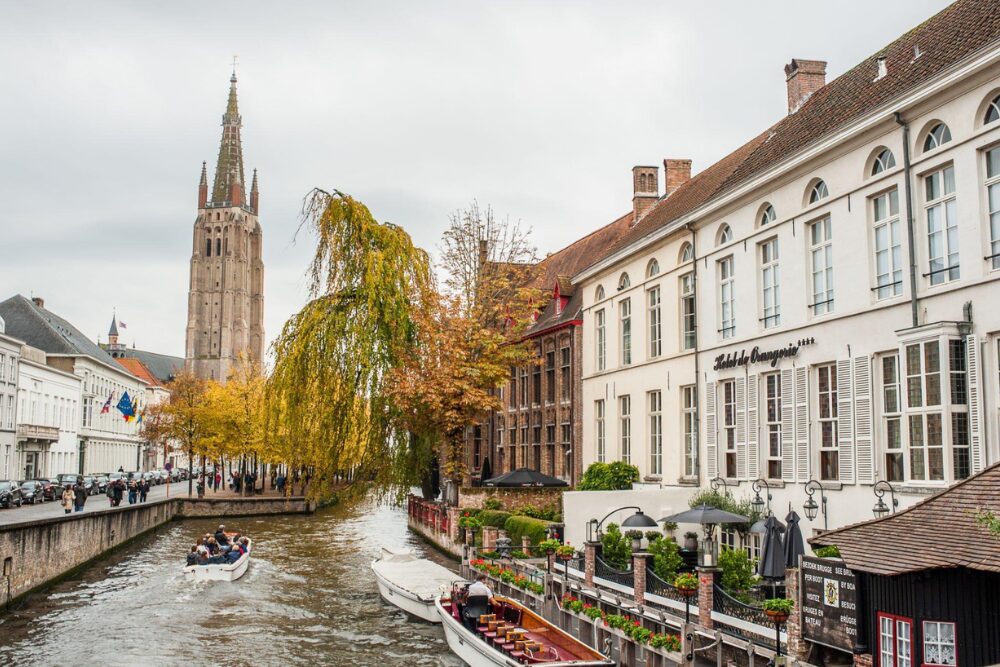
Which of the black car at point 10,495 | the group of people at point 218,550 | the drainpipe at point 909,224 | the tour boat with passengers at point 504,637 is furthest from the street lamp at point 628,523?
the black car at point 10,495

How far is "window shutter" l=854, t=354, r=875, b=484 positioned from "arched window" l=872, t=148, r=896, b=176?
320 centimetres

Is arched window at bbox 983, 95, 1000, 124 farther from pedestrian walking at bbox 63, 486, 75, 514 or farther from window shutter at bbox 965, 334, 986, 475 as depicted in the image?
pedestrian walking at bbox 63, 486, 75, 514

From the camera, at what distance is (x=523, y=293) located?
34.6 m

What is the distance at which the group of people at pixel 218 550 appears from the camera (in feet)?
85.0

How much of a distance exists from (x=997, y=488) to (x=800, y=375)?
842cm

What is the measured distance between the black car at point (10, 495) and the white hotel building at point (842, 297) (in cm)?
2354

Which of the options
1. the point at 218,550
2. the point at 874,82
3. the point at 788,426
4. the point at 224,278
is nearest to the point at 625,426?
the point at 788,426

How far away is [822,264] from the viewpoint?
723 inches

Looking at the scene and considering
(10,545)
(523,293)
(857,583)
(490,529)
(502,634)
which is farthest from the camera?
(523,293)

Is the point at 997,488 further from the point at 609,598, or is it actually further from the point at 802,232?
the point at 802,232

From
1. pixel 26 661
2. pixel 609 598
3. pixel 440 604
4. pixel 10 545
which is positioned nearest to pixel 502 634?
pixel 609 598

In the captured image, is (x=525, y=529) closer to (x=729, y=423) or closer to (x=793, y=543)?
(x=729, y=423)

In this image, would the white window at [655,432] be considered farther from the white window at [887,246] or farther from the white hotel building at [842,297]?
the white window at [887,246]

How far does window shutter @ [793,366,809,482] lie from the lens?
18.4 m
